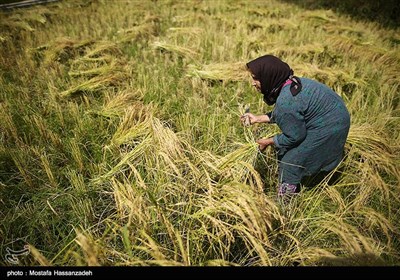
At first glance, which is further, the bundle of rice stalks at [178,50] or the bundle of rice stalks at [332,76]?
the bundle of rice stalks at [178,50]

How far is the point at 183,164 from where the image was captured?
1644 millimetres

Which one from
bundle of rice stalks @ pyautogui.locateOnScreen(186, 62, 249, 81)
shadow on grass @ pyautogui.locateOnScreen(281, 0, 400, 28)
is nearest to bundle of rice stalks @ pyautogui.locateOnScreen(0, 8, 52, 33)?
bundle of rice stalks @ pyautogui.locateOnScreen(186, 62, 249, 81)

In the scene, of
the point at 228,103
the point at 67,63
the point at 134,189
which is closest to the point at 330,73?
the point at 228,103

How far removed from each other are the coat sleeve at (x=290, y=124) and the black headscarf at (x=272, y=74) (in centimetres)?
11

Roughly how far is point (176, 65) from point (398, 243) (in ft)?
9.38

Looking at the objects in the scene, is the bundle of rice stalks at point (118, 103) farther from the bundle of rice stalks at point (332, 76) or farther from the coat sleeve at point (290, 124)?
the bundle of rice stalks at point (332, 76)

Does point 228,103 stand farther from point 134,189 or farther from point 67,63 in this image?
point 67,63

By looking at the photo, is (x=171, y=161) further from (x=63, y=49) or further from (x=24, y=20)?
(x=24, y=20)

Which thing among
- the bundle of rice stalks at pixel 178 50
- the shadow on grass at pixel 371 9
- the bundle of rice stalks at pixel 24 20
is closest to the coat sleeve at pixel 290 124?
the bundle of rice stalks at pixel 178 50

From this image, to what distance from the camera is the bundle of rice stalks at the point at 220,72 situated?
2943mm

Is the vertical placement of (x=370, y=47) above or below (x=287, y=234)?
above

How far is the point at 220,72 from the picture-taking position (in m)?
3.03

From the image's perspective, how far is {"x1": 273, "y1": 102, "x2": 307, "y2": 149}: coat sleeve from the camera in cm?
145
